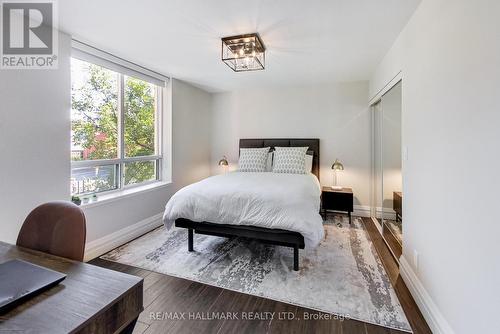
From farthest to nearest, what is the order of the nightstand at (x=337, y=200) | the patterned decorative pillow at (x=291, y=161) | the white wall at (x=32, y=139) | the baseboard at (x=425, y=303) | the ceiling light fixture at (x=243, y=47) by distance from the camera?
1. the patterned decorative pillow at (x=291, y=161)
2. the nightstand at (x=337, y=200)
3. the ceiling light fixture at (x=243, y=47)
4. the white wall at (x=32, y=139)
5. the baseboard at (x=425, y=303)

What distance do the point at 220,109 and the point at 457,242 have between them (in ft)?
14.5

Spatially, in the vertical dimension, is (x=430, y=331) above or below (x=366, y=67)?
below

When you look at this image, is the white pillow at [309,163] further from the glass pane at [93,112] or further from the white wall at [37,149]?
the glass pane at [93,112]

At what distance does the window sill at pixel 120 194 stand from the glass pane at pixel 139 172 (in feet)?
0.37

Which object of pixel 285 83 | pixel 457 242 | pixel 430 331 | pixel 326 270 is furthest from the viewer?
pixel 285 83

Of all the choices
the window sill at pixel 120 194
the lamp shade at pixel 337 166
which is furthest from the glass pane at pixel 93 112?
the lamp shade at pixel 337 166

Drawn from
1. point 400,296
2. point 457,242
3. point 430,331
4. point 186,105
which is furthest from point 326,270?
point 186,105

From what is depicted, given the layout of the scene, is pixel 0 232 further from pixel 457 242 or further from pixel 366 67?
pixel 366 67

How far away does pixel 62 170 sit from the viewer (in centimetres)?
236

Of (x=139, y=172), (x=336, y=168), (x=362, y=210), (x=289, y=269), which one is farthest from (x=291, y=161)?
(x=139, y=172)

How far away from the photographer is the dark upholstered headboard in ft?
14.1

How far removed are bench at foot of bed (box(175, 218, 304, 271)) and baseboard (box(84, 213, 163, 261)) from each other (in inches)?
34.3

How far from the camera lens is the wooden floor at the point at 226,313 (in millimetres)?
1584

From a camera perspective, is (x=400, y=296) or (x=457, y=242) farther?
(x=400, y=296)
